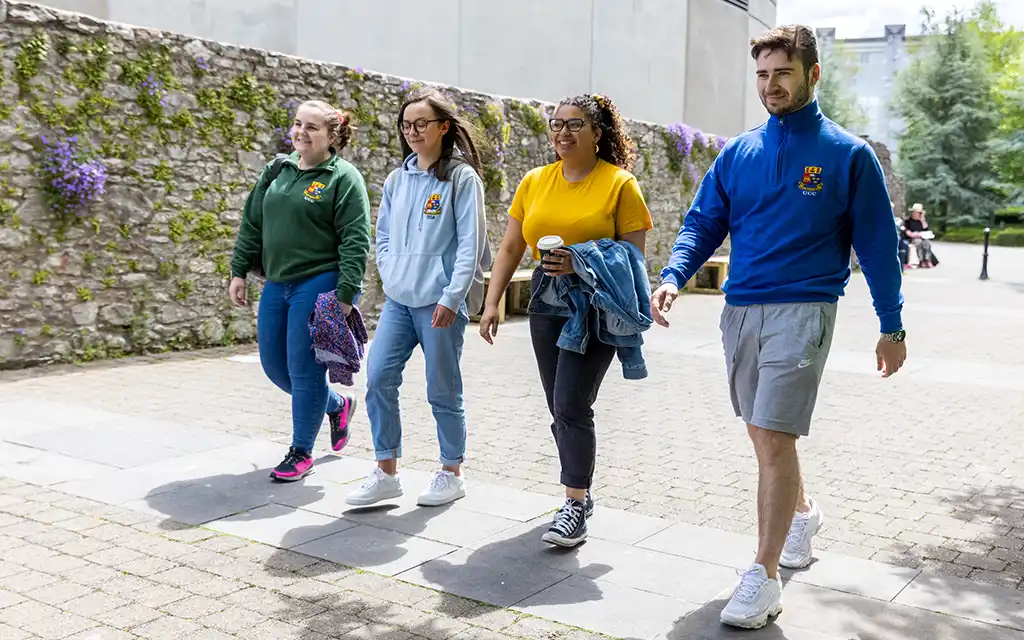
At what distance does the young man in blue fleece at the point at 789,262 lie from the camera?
3541 millimetres

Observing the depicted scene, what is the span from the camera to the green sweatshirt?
16.9 ft

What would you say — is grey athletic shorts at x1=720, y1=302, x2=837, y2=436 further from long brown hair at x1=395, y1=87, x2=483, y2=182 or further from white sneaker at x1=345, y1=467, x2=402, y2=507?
white sneaker at x1=345, y1=467, x2=402, y2=507

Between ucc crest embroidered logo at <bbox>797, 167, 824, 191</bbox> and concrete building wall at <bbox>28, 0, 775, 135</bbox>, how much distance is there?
10780mm

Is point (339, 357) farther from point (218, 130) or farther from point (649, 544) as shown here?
point (218, 130)

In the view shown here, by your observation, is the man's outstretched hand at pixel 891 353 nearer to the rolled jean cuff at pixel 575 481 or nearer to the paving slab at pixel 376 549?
the rolled jean cuff at pixel 575 481

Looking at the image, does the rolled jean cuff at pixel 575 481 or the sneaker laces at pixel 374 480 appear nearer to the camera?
the rolled jean cuff at pixel 575 481

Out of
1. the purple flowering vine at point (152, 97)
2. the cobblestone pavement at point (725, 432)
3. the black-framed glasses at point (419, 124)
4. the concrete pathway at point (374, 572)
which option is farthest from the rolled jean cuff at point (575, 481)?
the purple flowering vine at point (152, 97)

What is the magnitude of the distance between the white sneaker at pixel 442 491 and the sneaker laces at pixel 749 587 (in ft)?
5.66

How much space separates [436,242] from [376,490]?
115 cm

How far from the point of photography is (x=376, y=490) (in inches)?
192

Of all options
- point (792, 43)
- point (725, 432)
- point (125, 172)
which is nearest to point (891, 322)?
point (792, 43)

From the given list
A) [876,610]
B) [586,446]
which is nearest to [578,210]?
[586,446]

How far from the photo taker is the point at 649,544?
445 centimetres

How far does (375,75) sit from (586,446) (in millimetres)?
8104
